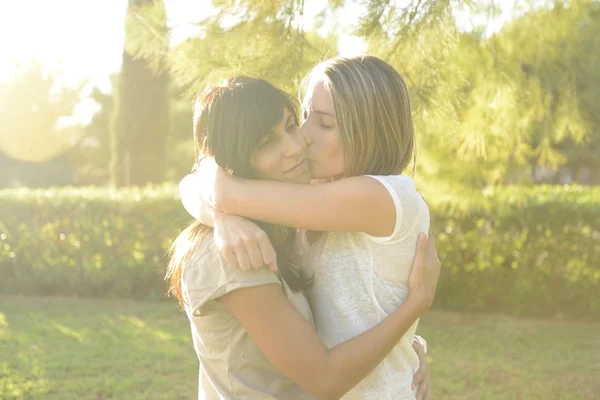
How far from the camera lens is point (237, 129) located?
6.35ft

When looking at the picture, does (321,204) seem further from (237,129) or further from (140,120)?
(140,120)

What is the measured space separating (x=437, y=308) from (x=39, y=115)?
102 feet

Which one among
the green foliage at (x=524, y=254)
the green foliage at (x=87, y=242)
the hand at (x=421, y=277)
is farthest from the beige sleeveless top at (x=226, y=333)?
the green foliage at (x=87, y=242)

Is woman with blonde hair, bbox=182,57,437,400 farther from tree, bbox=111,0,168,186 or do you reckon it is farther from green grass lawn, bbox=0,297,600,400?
tree, bbox=111,0,168,186

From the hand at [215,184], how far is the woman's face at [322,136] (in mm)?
299

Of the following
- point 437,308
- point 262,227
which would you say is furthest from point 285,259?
point 437,308

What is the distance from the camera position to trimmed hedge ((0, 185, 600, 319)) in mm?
8164

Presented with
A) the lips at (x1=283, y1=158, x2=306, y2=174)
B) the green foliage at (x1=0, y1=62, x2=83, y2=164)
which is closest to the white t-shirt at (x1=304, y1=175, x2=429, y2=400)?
the lips at (x1=283, y1=158, x2=306, y2=174)

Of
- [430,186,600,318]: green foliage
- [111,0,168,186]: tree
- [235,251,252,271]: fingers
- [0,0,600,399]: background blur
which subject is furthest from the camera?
[111,0,168,186]: tree

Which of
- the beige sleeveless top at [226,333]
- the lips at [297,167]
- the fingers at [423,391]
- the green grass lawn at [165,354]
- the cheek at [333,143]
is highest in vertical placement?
the cheek at [333,143]

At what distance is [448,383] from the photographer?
19.0 ft

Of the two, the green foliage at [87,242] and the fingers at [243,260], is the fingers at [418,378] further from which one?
the green foliage at [87,242]

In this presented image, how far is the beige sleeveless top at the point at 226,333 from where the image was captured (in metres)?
1.81

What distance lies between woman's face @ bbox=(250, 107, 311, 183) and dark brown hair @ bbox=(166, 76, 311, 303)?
2 cm
